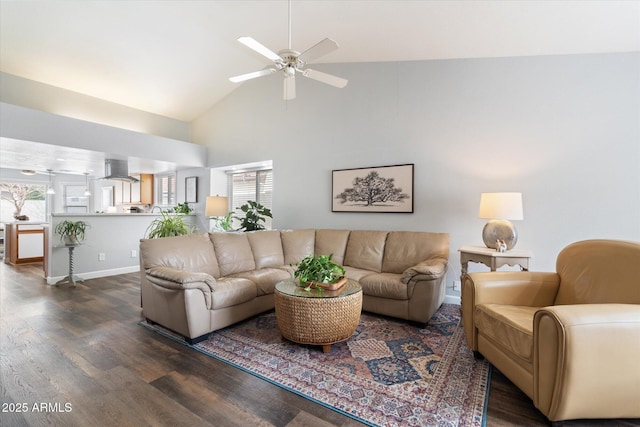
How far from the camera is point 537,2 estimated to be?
255 centimetres

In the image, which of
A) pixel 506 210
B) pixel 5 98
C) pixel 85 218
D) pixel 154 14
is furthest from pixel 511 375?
pixel 5 98

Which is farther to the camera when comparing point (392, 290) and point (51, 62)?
point (51, 62)

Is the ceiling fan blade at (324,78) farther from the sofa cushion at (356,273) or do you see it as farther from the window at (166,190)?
the window at (166,190)

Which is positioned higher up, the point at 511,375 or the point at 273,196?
the point at 273,196

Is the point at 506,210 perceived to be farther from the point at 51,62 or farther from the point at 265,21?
the point at 51,62

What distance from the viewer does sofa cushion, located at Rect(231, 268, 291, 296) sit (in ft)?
10.0

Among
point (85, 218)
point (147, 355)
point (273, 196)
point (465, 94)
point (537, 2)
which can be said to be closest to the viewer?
point (147, 355)

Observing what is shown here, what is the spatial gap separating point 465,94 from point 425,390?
11.0ft

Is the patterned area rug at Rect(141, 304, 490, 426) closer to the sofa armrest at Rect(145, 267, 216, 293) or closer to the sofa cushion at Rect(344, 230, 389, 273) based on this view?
the sofa armrest at Rect(145, 267, 216, 293)

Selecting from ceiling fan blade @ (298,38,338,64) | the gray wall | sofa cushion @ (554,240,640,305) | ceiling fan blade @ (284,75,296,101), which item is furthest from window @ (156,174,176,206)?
sofa cushion @ (554,240,640,305)

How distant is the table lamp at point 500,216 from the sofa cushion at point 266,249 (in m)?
2.57

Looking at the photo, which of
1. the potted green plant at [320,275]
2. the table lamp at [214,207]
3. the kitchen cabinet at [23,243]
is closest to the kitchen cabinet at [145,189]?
the kitchen cabinet at [23,243]

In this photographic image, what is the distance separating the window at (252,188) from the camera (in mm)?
5656

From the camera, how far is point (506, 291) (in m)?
2.19
